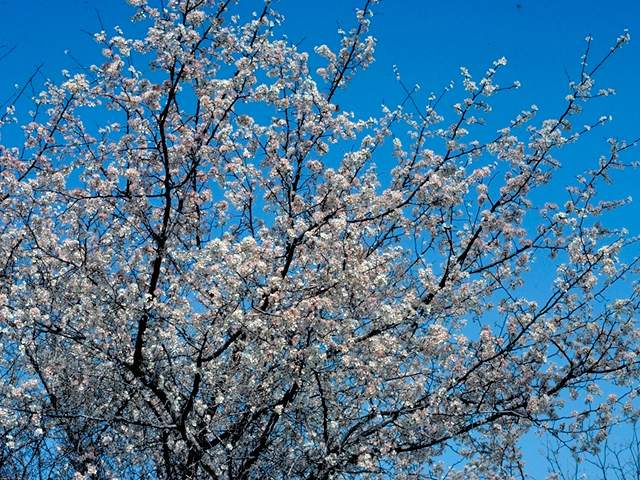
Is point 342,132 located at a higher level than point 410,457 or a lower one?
higher

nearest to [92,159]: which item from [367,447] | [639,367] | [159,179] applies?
[159,179]

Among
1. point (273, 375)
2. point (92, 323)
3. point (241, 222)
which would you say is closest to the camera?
point (273, 375)

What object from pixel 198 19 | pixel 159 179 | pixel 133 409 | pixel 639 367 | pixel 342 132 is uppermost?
pixel 198 19

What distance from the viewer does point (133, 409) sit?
7832mm

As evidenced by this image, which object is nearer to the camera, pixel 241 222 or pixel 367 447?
pixel 367 447

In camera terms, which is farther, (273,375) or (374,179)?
(374,179)

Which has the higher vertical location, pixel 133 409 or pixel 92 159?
pixel 92 159

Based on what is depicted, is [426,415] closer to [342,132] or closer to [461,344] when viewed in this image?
[461,344]

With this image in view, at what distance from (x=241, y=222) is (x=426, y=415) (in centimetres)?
348

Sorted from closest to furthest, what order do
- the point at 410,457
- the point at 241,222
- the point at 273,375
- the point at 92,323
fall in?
the point at 273,375 → the point at 92,323 → the point at 410,457 → the point at 241,222

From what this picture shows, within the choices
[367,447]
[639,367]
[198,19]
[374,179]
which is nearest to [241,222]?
[374,179]

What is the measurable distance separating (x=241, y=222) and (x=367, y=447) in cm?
334

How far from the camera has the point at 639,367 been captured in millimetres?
7875

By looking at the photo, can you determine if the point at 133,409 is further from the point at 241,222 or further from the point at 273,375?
the point at 241,222
